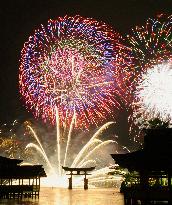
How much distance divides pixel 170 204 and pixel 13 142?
55.9m

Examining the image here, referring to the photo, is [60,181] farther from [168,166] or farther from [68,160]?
[168,166]

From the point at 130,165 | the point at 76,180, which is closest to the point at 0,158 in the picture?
the point at 130,165

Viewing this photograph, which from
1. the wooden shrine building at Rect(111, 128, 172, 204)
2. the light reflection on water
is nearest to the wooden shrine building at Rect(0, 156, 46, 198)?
the light reflection on water

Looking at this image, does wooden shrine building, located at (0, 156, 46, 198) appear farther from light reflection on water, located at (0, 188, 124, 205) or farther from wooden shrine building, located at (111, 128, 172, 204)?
wooden shrine building, located at (111, 128, 172, 204)

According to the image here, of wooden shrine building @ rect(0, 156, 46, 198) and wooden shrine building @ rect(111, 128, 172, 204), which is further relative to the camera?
wooden shrine building @ rect(0, 156, 46, 198)

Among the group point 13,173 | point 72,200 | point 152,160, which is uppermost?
point 152,160

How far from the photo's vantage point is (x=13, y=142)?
74812mm

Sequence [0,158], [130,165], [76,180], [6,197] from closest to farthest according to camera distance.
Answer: [130,165], [0,158], [6,197], [76,180]

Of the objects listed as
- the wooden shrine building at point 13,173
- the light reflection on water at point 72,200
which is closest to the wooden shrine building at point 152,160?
the light reflection on water at point 72,200

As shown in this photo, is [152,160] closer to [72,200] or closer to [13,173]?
[72,200]

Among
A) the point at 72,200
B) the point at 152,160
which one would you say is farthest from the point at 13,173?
the point at 152,160

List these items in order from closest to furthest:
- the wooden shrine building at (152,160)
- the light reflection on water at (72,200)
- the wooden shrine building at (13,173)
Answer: the wooden shrine building at (152,160) < the light reflection on water at (72,200) < the wooden shrine building at (13,173)

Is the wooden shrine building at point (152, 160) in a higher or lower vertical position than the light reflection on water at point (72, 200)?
higher

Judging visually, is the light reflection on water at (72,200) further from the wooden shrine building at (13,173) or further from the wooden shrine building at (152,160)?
the wooden shrine building at (152,160)
